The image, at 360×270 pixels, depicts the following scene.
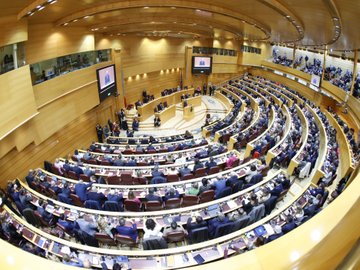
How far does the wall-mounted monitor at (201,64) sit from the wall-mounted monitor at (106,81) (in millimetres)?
11714

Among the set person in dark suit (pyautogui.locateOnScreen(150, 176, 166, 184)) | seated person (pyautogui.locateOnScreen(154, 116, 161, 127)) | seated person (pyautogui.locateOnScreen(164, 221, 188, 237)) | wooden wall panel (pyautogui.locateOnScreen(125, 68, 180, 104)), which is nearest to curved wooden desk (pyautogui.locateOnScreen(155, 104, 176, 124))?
seated person (pyautogui.locateOnScreen(154, 116, 161, 127))

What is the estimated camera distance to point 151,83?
2477 cm

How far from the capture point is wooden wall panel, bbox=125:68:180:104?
22094 mm

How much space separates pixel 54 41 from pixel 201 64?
724 inches

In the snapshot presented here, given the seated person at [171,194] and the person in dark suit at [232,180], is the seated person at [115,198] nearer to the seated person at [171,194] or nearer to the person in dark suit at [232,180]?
the seated person at [171,194]

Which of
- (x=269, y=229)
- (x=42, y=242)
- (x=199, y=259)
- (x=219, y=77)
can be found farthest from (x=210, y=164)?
(x=219, y=77)

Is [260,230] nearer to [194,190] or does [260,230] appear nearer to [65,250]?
[194,190]

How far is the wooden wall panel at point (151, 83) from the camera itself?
72.5 ft

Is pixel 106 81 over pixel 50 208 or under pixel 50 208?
over

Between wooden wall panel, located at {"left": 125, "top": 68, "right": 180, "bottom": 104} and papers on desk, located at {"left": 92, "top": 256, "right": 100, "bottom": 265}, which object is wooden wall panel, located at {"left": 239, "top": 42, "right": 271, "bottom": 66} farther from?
papers on desk, located at {"left": 92, "top": 256, "right": 100, "bottom": 265}

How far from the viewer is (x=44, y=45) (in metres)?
11.1

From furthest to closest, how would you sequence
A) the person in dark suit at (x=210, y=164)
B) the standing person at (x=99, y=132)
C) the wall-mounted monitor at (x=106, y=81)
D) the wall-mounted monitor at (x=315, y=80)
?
the wall-mounted monitor at (x=315, y=80)
the standing person at (x=99, y=132)
the wall-mounted monitor at (x=106, y=81)
the person in dark suit at (x=210, y=164)

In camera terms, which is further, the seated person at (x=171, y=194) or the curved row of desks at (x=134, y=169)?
the curved row of desks at (x=134, y=169)

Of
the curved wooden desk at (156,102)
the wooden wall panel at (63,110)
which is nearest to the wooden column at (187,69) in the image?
the curved wooden desk at (156,102)
